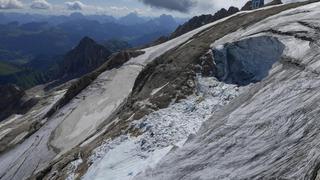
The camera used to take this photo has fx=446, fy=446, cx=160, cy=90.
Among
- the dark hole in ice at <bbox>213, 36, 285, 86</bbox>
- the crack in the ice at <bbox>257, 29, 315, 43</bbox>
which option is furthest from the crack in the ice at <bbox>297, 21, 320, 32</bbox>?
the dark hole in ice at <bbox>213, 36, 285, 86</bbox>

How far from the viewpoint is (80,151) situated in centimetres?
4031

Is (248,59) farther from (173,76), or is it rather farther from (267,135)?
(267,135)

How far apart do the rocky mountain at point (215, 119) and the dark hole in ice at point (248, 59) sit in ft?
0.33

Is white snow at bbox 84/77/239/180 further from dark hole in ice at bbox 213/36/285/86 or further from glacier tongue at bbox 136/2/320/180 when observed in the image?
dark hole in ice at bbox 213/36/285/86

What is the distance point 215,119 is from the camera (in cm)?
3045

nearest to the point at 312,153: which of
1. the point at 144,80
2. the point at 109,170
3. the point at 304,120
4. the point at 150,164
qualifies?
the point at 304,120

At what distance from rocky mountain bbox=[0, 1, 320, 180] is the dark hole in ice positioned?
0.33 feet

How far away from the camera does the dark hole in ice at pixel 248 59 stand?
41719mm

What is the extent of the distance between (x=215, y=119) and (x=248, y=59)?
50.7ft

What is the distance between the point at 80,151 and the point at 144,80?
17730mm

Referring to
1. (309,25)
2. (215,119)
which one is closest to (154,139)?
(215,119)

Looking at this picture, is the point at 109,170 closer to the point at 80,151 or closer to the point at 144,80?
the point at 80,151

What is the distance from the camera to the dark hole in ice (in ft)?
137

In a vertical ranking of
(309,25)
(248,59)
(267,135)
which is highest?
(309,25)
